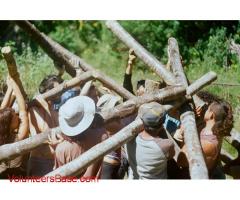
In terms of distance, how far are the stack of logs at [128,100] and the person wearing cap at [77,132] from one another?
122 millimetres

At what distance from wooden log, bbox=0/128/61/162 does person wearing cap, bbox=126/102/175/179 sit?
956 millimetres

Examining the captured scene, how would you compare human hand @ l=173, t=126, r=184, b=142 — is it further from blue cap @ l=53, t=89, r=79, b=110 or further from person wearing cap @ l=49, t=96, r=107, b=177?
blue cap @ l=53, t=89, r=79, b=110

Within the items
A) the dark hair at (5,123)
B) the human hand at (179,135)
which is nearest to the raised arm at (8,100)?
the dark hair at (5,123)

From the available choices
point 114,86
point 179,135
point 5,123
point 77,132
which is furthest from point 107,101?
point 5,123

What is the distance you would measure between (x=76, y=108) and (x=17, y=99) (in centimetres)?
97

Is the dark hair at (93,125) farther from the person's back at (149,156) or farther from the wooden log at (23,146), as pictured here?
the person's back at (149,156)

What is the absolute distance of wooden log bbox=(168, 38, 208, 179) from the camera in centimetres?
556

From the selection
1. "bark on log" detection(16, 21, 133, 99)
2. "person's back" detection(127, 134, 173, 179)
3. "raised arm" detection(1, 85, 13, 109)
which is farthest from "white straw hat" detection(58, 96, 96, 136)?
"bark on log" detection(16, 21, 133, 99)

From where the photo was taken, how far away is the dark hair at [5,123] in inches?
227

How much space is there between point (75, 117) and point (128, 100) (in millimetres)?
1065

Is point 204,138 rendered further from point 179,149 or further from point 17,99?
point 17,99

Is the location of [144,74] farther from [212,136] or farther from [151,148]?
[151,148]
